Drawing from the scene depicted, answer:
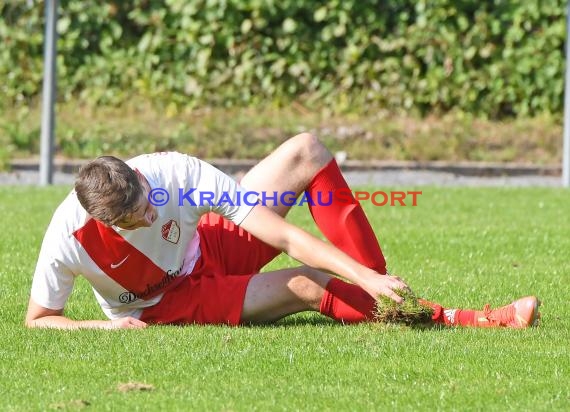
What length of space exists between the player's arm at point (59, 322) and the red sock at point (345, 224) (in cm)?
98

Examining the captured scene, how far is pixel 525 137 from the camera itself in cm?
1442

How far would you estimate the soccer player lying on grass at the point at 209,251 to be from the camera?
5.34 metres

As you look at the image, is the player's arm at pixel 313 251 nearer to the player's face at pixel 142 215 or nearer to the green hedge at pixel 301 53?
the player's face at pixel 142 215

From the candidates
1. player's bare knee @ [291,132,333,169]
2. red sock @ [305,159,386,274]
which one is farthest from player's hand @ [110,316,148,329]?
player's bare knee @ [291,132,333,169]

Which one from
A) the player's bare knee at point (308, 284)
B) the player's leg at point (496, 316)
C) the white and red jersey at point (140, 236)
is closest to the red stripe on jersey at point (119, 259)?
the white and red jersey at point (140, 236)

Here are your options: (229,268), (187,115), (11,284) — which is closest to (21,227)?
(11,284)

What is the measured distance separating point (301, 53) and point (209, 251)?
33.1ft

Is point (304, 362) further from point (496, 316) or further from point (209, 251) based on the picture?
point (496, 316)

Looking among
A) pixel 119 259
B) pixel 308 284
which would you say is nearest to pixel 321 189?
pixel 308 284

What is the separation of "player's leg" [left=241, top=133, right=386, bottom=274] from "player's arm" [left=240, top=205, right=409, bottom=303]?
0.31m

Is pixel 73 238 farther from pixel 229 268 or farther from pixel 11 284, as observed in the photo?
pixel 11 284

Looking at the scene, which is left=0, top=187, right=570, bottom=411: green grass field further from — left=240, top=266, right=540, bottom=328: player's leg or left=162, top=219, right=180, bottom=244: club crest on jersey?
left=162, top=219, right=180, bottom=244: club crest on jersey

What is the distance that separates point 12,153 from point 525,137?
19.3 ft

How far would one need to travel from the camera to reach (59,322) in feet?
18.6
